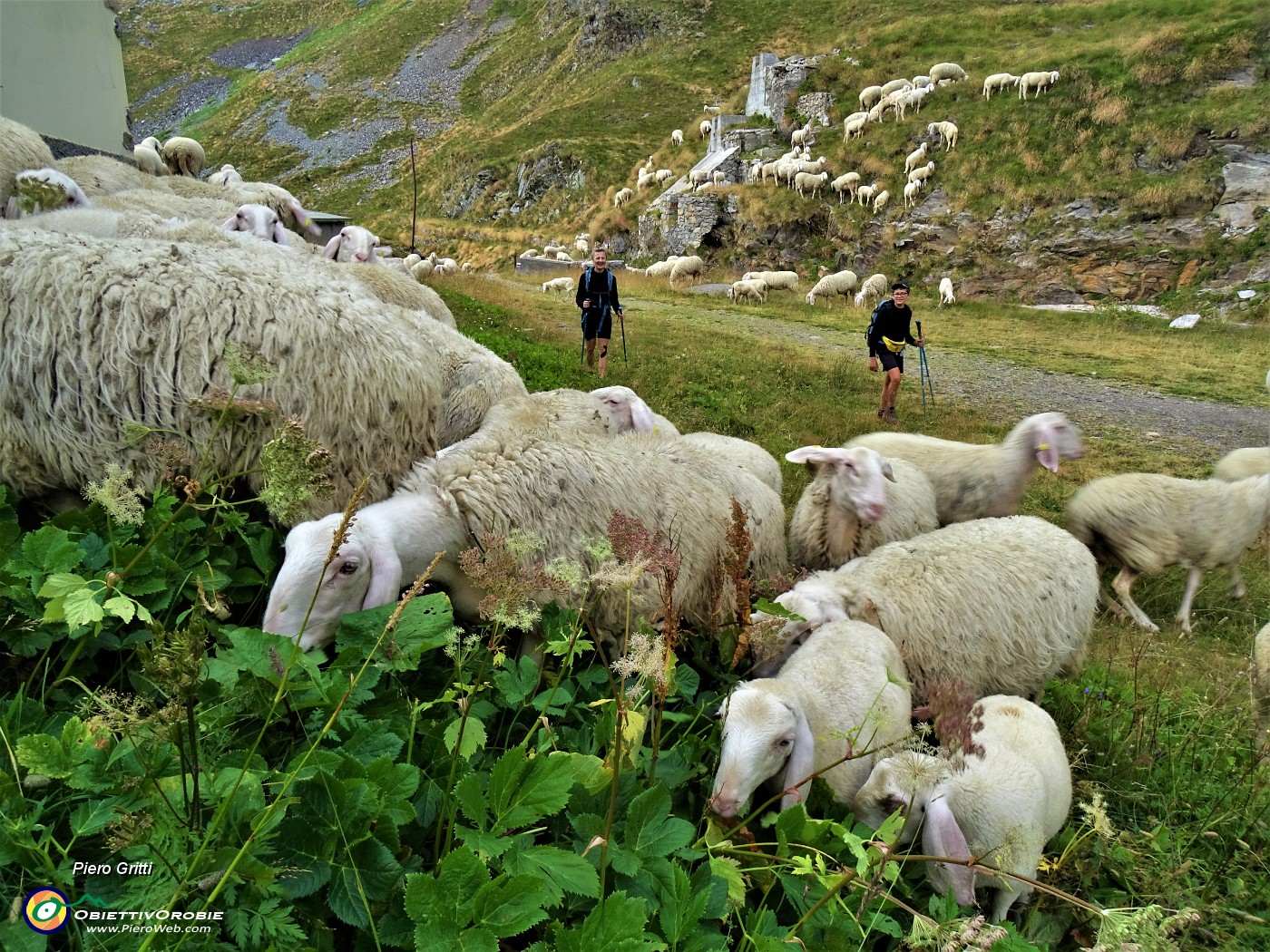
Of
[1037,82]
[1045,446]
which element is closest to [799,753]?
[1045,446]

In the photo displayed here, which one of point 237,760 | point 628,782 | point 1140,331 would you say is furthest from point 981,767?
point 1140,331

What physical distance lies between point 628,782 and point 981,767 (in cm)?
157

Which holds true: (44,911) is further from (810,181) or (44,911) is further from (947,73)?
(947,73)

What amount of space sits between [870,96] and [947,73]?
291 centimetres

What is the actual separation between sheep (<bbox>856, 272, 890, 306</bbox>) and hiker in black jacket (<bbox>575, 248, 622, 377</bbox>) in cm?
1166

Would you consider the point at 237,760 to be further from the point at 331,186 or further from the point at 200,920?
the point at 331,186

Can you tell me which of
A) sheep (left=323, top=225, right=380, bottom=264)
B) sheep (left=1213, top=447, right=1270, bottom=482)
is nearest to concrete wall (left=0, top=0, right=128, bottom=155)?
sheep (left=323, top=225, right=380, bottom=264)

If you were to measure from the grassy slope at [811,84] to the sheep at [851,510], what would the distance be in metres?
20.6

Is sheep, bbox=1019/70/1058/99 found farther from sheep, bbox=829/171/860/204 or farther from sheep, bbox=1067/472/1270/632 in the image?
sheep, bbox=1067/472/1270/632

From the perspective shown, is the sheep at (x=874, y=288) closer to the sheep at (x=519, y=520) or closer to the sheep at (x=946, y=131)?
the sheep at (x=946, y=131)

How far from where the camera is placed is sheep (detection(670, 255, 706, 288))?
25344 mm

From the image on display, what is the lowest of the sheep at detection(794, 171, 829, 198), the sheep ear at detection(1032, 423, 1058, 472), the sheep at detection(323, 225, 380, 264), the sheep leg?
the sheep leg

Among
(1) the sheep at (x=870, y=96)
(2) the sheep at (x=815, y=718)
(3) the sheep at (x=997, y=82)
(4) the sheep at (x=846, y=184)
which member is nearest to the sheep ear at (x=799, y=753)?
(2) the sheep at (x=815, y=718)

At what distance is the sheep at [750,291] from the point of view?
2091 centimetres
